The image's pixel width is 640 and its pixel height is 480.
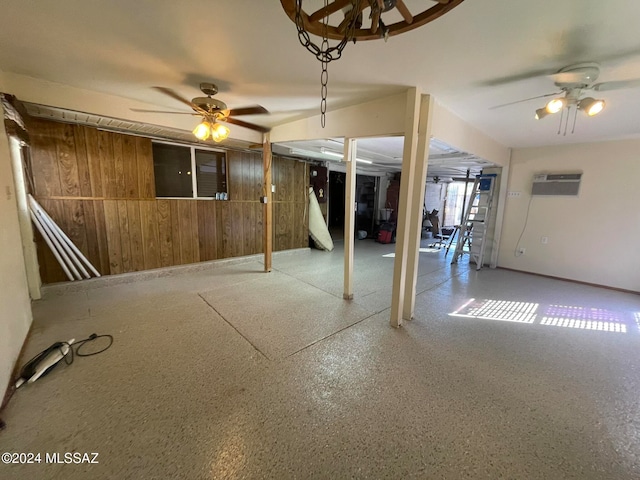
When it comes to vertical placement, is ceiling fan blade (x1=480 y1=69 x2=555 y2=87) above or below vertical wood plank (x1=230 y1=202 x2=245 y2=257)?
above

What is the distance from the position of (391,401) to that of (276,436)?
78cm

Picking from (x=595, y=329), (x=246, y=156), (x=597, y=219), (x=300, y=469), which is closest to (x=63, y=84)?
(x=246, y=156)

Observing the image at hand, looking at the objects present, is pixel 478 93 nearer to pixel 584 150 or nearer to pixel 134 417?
pixel 584 150

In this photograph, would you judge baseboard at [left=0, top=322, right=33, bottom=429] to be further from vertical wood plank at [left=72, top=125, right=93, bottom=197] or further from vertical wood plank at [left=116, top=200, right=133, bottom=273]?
vertical wood plank at [left=72, top=125, right=93, bottom=197]

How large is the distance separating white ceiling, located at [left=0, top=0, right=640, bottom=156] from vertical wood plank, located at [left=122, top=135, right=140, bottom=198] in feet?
3.50

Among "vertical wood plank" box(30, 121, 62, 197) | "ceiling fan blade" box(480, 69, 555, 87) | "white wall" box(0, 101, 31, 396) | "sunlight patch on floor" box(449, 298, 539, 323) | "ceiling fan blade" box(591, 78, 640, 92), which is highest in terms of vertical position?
"ceiling fan blade" box(480, 69, 555, 87)

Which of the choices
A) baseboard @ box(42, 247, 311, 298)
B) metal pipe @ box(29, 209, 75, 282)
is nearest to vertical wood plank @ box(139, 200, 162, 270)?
baseboard @ box(42, 247, 311, 298)

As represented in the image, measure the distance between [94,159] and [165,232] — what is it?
1312mm

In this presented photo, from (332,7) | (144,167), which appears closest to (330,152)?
(144,167)

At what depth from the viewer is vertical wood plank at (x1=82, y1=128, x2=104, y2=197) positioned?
133 inches

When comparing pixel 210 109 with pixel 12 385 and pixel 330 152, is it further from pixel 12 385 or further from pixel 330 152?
pixel 330 152

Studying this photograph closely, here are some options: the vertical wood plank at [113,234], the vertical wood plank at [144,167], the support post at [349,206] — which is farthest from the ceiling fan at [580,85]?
the vertical wood plank at [113,234]

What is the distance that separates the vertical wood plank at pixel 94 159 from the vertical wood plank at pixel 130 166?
281 millimetres

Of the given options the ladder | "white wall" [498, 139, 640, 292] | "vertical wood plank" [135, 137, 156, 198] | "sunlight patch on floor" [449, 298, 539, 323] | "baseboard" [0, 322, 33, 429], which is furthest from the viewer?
the ladder
